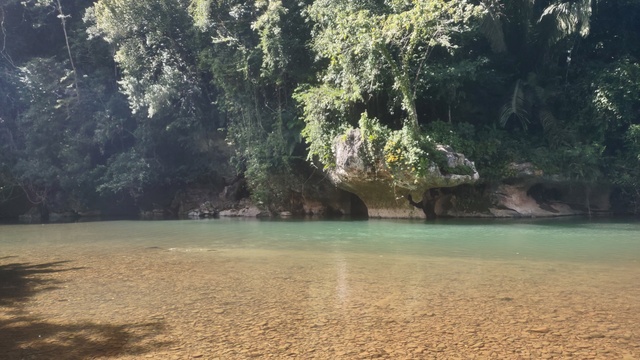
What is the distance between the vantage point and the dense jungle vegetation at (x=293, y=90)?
1501cm

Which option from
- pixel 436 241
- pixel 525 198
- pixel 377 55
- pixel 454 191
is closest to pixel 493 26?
pixel 377 55

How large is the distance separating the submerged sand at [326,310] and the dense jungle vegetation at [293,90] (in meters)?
8.53

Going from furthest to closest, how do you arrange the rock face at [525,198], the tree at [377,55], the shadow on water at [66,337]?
the rock face at [525,198] → the tree at [377,55] → the shadow on water at [66,337]

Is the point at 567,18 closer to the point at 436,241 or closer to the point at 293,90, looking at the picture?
the point at 293,90

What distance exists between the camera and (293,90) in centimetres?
1952

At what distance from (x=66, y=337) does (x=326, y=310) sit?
2.15 metres

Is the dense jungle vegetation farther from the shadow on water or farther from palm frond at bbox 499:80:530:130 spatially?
the shadow on water

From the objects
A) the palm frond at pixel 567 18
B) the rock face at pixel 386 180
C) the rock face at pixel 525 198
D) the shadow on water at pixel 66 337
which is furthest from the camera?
the rock face at pixel 525 198

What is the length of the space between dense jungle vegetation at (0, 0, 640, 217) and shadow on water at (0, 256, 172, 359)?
1110 cm

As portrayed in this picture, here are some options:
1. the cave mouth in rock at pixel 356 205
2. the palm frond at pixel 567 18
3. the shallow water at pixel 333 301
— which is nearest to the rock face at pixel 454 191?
the cave mouth in rock at pixel 356 205

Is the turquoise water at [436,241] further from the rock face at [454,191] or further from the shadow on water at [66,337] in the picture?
the shadow on water at [66,337]

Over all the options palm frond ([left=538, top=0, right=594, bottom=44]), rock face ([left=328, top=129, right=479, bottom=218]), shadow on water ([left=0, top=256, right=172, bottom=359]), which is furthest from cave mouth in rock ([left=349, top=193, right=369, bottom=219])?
shadow on water ([left=0, top=256, right=172, bottom=359])

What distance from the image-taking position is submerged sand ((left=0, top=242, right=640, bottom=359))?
10.5 feet

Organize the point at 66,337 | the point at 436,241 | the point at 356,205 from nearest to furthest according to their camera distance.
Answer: the point at 66,337 < the point at 436,241 < the point at 356,205
